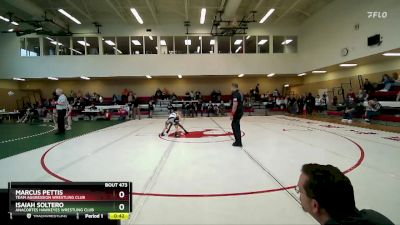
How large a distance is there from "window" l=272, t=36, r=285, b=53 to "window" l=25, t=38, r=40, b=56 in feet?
68.6

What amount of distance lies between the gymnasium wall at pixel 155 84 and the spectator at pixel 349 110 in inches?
426

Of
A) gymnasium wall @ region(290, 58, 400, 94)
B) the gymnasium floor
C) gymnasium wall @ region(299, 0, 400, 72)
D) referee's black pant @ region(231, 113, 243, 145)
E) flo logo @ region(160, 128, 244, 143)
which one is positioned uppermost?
gymnasium wall @ region(299, 0, 400, 72)

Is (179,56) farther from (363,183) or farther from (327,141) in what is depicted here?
(363,183)

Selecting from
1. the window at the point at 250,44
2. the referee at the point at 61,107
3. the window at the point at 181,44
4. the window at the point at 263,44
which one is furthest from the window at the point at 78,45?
the window at the point at 263,44

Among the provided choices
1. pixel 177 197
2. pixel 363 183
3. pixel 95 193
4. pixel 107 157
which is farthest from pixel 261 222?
pixel 107 157

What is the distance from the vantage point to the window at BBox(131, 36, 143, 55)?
74.3ft

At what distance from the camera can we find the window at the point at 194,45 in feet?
74.7

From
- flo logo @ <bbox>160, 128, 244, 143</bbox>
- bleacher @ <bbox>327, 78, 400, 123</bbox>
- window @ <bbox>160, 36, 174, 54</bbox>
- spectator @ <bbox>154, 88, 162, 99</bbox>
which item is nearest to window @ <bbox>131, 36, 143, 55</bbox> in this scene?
window @ <bbox>160, 36, 174, 54</bbox>

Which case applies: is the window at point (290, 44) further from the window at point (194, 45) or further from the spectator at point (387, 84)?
the spectator at point (387, 84)

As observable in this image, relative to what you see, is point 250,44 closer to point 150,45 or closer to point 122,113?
point 150,45

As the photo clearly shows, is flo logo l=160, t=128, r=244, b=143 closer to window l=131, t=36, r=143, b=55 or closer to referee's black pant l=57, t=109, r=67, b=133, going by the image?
referee's black pant l=57, t=109, r=67, b=133

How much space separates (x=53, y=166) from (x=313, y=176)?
17.0 ft
